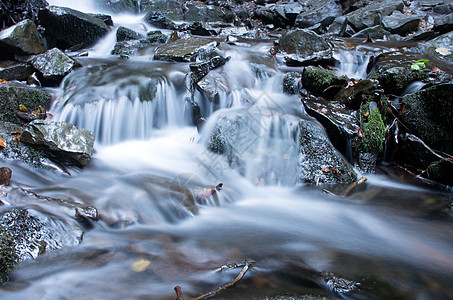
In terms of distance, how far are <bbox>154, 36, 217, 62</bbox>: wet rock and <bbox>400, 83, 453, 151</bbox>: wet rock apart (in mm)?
4622

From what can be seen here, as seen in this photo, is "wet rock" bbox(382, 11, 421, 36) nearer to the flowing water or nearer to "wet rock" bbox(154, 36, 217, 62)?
the flowing water

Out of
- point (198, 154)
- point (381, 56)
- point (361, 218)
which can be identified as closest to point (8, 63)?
point (198, 154)

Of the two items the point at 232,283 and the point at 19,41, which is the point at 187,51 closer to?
the point at 19,41

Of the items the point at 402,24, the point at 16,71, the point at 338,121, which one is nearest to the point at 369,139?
the point at 338,121

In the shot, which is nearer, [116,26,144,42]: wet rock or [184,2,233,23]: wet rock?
[116,26,144,42]: wet rock

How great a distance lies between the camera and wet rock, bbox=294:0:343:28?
1426 centimetres

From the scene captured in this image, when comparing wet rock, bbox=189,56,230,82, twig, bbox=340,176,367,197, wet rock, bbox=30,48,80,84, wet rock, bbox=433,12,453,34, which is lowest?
twig, bbox=340,176,367,197

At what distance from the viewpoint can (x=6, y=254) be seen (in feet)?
7.06

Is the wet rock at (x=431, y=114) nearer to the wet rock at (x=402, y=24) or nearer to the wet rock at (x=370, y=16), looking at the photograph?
the wet rock at (x=402, y=24)

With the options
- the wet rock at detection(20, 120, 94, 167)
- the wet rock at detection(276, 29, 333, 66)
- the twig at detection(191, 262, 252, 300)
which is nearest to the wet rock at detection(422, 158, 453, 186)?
the twig at detection(191, 262, 252, 300)

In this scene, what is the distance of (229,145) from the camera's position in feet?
16.1

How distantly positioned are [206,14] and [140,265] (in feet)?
53.8

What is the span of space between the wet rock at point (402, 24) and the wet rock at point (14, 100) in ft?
39.9

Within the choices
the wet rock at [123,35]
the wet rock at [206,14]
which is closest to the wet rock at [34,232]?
the wet rock at [123,35]
